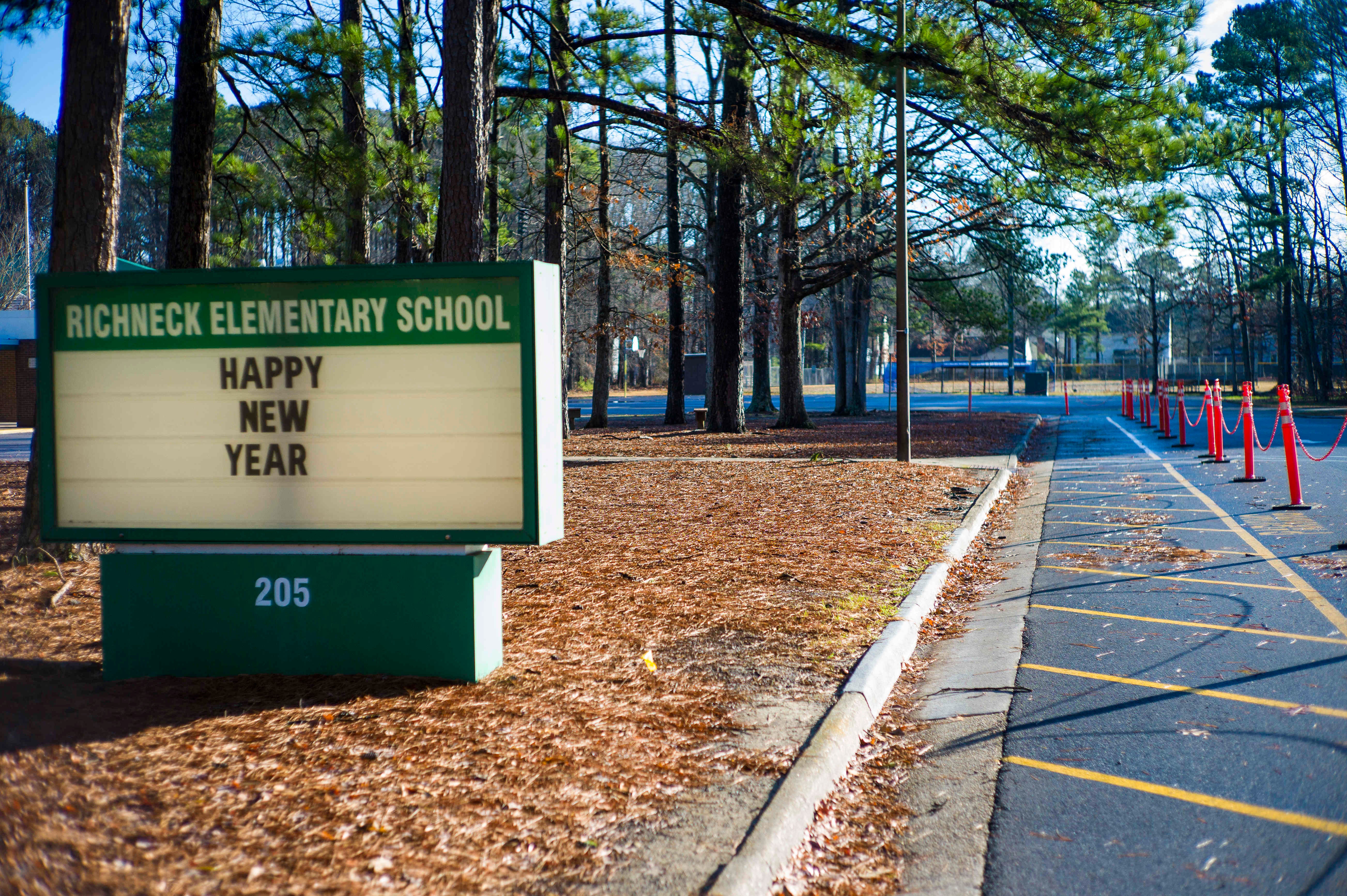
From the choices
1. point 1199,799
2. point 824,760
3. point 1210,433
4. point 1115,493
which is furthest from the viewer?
point 1210,433

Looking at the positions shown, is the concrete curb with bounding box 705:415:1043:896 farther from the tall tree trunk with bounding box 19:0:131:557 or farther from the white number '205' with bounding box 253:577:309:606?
the tall tree trunk with bounding box 19:0:131:557

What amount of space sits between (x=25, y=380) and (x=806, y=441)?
1146 inches

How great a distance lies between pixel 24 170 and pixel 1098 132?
56.6m

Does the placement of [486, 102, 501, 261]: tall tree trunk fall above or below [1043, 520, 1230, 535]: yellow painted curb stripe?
above

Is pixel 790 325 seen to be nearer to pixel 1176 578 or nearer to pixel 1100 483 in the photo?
pixel 1100 483

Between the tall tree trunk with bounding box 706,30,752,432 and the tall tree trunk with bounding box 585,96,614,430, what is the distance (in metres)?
2.56

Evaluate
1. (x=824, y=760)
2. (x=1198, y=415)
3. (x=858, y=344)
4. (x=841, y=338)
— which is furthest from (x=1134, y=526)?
(x=1198, y=415)

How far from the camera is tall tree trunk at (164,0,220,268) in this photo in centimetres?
960

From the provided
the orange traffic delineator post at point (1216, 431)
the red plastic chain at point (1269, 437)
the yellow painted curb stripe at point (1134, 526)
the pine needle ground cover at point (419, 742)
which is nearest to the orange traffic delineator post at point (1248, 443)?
the red plastic chain at point (1269, 437)

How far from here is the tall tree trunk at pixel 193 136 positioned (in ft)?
31.5

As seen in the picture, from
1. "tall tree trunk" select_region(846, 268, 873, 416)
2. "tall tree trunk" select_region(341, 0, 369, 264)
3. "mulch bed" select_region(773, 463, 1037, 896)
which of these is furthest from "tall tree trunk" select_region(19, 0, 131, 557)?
"tall tree trunk" select_region(846, 268, 873, 416)

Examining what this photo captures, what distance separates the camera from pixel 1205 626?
260 inches

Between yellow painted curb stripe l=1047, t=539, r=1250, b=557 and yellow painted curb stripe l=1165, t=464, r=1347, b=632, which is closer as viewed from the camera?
yellow painted curb stripe l=1165, t=464, r=1347, b=632

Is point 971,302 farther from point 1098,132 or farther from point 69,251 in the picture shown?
point 69,251
